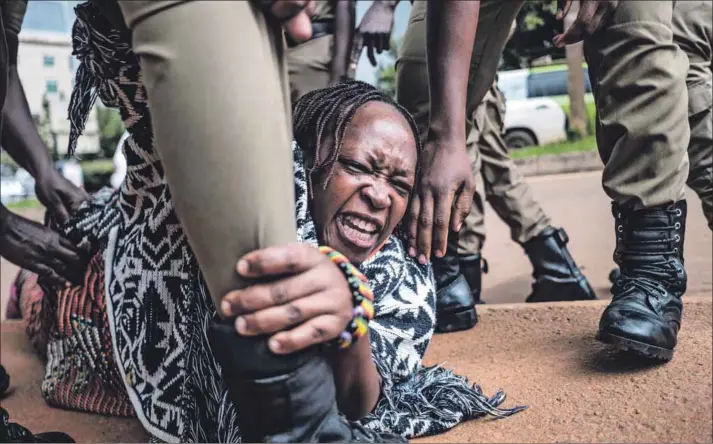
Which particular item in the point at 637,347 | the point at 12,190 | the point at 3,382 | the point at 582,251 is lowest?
the point at 12,190

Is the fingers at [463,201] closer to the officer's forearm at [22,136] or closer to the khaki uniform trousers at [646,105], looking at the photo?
the khaki uniform trousers at [646,105]

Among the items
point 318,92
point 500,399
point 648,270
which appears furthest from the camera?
point 318,92

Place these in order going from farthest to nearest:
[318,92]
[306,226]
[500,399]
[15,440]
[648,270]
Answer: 1. [318,92]
2. [648,270]
3. [500,399]
4. [306,226]
5. [15,440]

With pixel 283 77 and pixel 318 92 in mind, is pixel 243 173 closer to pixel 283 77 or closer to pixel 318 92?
pixel 283 77

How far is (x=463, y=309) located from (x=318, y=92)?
3.11ft

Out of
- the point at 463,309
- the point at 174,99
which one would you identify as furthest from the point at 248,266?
the point at 463,309

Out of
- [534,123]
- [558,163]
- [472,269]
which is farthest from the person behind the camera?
[534,123]

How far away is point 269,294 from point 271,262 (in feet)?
0.13

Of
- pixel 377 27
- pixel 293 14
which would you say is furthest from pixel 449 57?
pixel 377 27

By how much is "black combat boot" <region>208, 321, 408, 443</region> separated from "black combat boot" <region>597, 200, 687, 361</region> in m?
1.02

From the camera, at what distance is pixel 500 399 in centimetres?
179

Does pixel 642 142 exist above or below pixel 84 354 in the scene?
above

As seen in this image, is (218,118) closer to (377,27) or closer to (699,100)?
(699,100)

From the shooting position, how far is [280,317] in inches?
35.0
